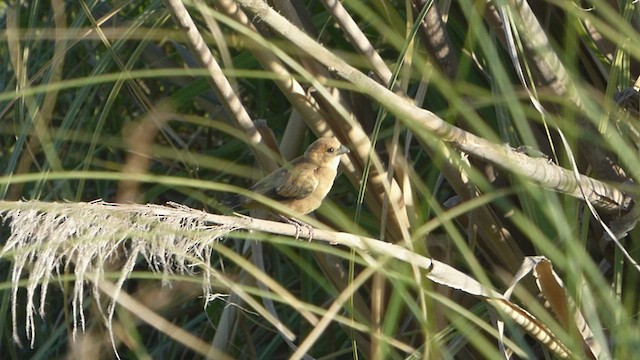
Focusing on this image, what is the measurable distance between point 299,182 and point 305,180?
0.25 feet

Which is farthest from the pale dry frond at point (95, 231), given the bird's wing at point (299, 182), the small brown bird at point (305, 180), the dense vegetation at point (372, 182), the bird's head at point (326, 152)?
the bird's wing at point (299, 182)

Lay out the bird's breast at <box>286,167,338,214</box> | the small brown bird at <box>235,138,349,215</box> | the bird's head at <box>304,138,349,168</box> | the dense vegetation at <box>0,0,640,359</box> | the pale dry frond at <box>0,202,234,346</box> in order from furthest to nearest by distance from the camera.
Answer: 1. the bird's breast at <box>286,167,338,214</box>
2. the small brown bird at <box>235,138,349,215</box>
3. the bird's head at <box>304,138,349,168</box>
4. the dense vegetation at <box>0,0,640,359</box>
5. the pale dry frond at <box>0,202,234,346</box>

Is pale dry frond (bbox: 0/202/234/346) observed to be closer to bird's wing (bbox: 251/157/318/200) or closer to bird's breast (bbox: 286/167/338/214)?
bird's wing (bbox: 251/157/318/200)

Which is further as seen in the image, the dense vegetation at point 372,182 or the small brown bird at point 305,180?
the small brown bird at point 305,180

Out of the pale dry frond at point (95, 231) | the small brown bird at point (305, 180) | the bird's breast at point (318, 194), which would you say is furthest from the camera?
the bird's breast at point (318, 194)

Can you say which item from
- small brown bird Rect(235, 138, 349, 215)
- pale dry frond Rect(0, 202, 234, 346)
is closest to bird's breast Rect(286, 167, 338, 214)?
small brown bird Rect(235, 138, 349, 215)

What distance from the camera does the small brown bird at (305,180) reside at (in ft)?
8.77

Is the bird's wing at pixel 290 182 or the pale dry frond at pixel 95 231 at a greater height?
the pale dry frond at pixel 95 231

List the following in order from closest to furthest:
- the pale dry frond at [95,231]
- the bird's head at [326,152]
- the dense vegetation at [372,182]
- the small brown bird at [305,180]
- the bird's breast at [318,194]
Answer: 1. the pale dry frond at [95,231]
2. the dense vegetation at [372,182]
3. the bird's head at [326,152]
4. the small brown bird at [305,180]
5. the bird's breast at [318,194]

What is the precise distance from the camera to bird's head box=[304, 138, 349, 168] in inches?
95.1

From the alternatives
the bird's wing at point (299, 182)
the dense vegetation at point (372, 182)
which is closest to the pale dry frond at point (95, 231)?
the dense vegetation at point (372, 182)

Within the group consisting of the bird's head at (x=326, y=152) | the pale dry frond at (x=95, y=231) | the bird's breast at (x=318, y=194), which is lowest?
the bird's breast at (x=318, y=194)

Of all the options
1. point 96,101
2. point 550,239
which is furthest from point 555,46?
point 96,101

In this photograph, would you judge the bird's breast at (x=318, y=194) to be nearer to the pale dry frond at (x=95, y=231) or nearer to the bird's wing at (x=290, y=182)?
the bird's wing at (x=290, y=182)
